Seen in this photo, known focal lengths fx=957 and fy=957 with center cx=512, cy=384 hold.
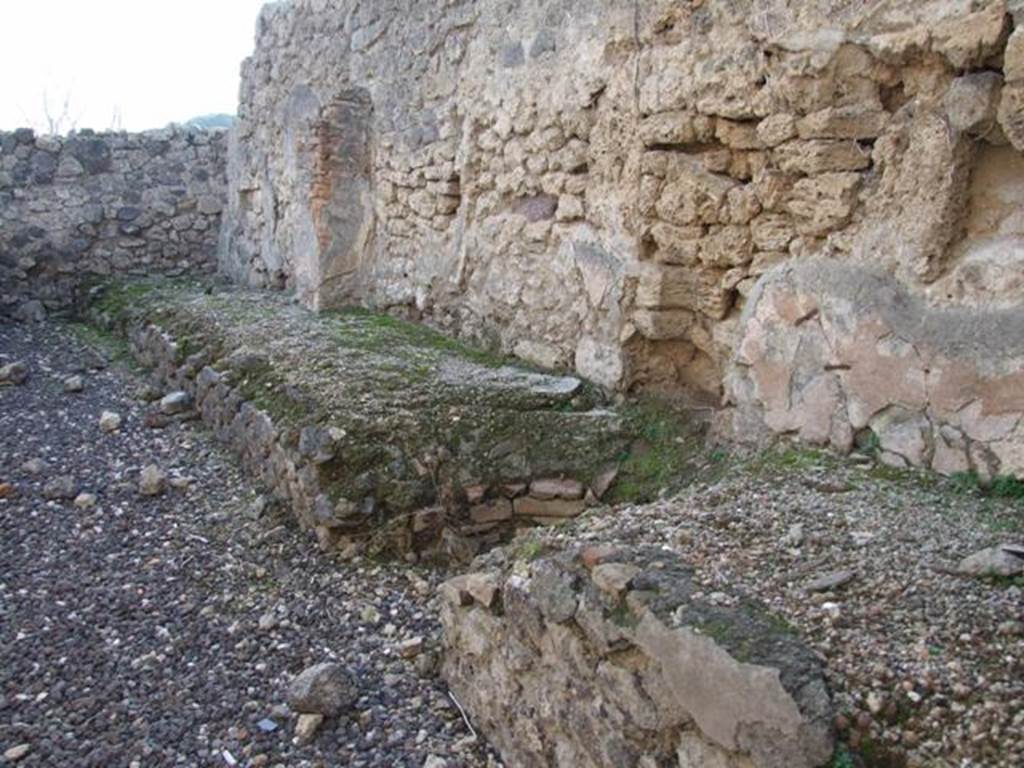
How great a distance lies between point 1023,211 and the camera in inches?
104

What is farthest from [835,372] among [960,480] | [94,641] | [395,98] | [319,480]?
[395,98]

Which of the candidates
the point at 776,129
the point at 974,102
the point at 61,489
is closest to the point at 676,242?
the point at 776,129

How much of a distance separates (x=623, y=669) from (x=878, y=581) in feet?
2.04

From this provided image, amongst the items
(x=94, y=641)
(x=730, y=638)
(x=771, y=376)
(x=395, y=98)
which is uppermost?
(x=395, y=98)

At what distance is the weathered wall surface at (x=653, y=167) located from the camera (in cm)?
276

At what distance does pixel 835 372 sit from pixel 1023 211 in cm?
72

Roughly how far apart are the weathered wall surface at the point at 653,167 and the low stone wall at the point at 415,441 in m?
0.37

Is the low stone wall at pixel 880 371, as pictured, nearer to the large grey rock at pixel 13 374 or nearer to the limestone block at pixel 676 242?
the limestone block at pixel 676 242

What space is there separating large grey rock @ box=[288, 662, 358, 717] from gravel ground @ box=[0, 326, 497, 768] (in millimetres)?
39

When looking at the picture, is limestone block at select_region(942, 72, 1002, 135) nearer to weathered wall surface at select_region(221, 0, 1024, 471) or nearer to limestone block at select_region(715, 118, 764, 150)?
weathered wall surface at select_region(221, 0, 1024, 471)

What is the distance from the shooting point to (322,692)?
8.94ft

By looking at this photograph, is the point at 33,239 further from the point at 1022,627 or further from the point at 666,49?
the point at 1022,627

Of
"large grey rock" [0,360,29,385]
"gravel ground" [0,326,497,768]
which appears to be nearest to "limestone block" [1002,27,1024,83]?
"gravel ground" [0,326,497,768]

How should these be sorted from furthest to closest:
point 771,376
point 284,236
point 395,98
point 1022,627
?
1. point 284,236
2. point 395,98
3. point 771,376
4. point 1022,627
